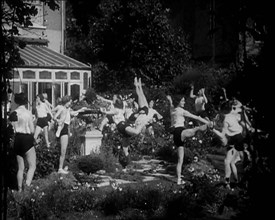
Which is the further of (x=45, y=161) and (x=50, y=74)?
(x=50, y=74)

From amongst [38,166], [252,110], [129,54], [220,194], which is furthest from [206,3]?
[129,54]

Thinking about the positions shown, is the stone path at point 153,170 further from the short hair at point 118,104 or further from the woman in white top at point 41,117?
the woman in white top at point 41,117

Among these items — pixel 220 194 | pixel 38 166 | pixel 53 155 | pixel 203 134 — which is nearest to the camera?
pixel 220 194

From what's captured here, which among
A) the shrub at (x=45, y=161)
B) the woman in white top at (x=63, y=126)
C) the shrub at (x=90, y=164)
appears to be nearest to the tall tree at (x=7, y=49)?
the shrub at (x=45, y=161)

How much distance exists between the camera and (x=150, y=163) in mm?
13383

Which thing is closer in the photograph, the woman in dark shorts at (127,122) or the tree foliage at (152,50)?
the woman in dark shorts at (127,122)

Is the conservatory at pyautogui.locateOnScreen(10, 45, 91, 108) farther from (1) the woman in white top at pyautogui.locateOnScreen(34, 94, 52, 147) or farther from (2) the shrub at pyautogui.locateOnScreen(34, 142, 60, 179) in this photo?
(2) the shrub at pyautogui.locateOnScreen(34, 142, 60, 179)

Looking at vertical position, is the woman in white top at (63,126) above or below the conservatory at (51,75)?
below

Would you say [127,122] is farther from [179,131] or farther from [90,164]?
[179,131]

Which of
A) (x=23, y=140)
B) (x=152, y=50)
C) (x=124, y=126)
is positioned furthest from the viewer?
(x=152, y=50)

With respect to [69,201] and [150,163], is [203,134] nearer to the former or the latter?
[150,163]

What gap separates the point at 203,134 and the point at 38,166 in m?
5.85

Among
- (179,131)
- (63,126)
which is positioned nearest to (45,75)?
(63,126)

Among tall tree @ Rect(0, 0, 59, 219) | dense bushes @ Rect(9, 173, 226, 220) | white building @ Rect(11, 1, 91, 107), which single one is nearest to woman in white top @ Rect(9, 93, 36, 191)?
dense bushes @ Rect(9, 173, 226, 220)
